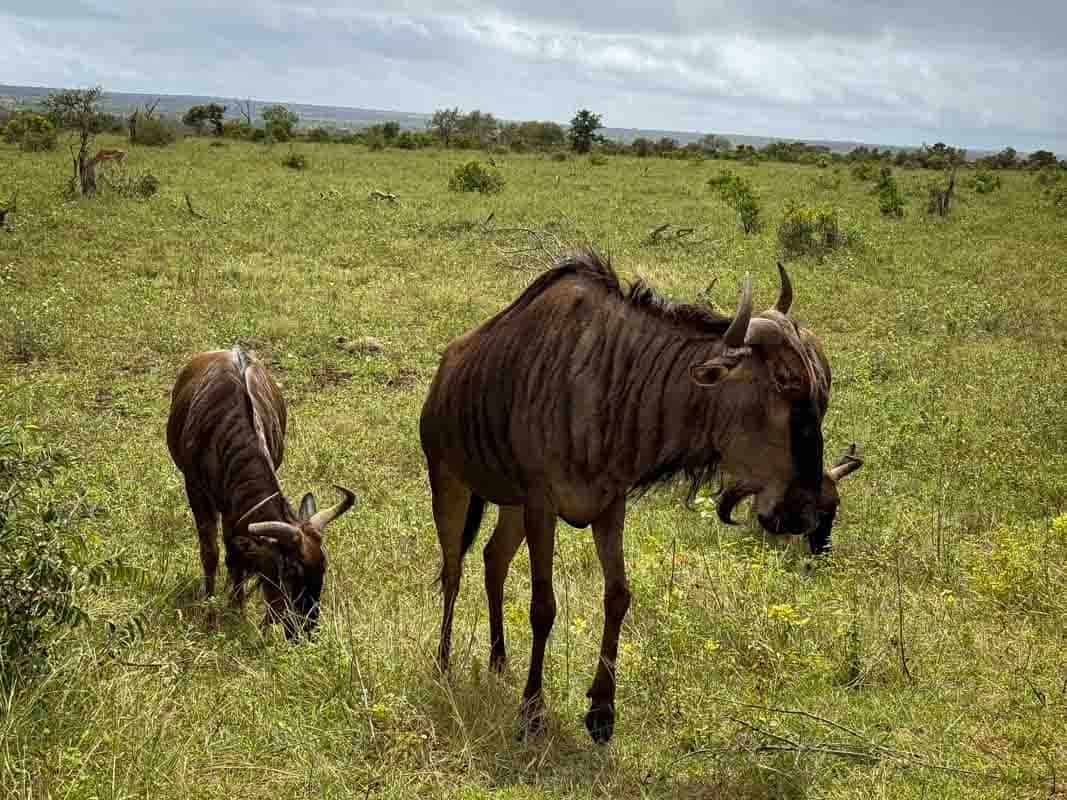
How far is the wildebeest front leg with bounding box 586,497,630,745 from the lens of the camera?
13.6 ft

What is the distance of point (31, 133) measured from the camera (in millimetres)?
33812

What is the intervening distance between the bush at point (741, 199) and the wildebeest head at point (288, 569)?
18418 millimetres

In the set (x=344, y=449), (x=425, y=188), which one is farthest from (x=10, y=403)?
(x=425, y=188)

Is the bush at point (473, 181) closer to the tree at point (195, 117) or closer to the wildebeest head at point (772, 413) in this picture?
the wildebeest head at point (772, 413)

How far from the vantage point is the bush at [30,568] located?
381cm

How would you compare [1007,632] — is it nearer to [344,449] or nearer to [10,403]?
[344,449]

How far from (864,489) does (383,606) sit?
14.6 feet

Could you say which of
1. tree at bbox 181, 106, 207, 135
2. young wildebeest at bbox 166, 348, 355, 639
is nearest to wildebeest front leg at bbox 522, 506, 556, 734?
young wildebeest at bbox 166, 348, 355, 639

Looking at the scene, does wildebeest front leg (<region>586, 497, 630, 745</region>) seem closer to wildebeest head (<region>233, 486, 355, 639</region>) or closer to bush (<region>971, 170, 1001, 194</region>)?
wildebeest head (<region>233, 486, 355, 639</region>)

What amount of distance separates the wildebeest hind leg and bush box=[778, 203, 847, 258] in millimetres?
16046

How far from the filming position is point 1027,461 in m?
8.72

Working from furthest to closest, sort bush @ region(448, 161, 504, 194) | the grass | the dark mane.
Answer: bush @ region(448, 161, 504, 194) → the dark mane → the grass

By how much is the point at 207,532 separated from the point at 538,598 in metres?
3.08

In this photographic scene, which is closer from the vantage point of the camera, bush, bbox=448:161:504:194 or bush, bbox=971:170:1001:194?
bush, bbox=448:161:504:194
